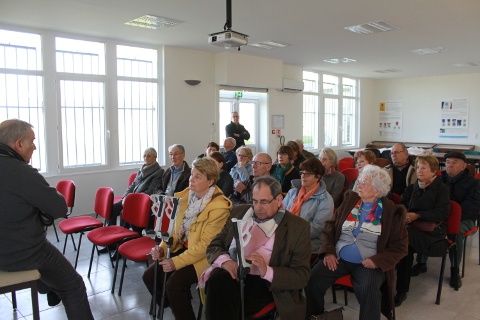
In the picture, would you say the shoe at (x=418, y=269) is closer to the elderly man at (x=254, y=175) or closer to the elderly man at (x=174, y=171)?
the elderly man at (x=254, y=175)

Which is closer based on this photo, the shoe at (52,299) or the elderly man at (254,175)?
the shoe at (52,299)

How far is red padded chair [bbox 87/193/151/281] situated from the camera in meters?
3.26

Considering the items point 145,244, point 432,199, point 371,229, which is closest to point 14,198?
point 145,244

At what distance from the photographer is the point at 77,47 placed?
236 inches

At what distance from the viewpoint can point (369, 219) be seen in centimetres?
254

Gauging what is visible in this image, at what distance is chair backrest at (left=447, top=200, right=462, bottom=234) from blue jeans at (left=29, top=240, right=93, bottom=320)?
2895 mm

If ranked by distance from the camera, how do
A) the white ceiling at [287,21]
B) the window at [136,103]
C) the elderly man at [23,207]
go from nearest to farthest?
the elderly man at [23,207], the white ceiling at [287,21], the window at [136,103]

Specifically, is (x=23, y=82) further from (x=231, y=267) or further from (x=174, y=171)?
(x=231, y=267)

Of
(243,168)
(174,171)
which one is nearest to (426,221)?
(243,168)

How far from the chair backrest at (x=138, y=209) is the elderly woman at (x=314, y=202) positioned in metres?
1.30

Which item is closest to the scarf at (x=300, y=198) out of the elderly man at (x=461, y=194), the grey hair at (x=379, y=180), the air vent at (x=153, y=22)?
the grey hair at (x=379, y=180)

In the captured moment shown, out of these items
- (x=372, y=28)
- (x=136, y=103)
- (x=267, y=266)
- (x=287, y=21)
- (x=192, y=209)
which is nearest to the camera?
(x=267, y=266)

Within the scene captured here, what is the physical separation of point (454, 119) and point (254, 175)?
31.4 ft

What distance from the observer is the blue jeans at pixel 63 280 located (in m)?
2.20
